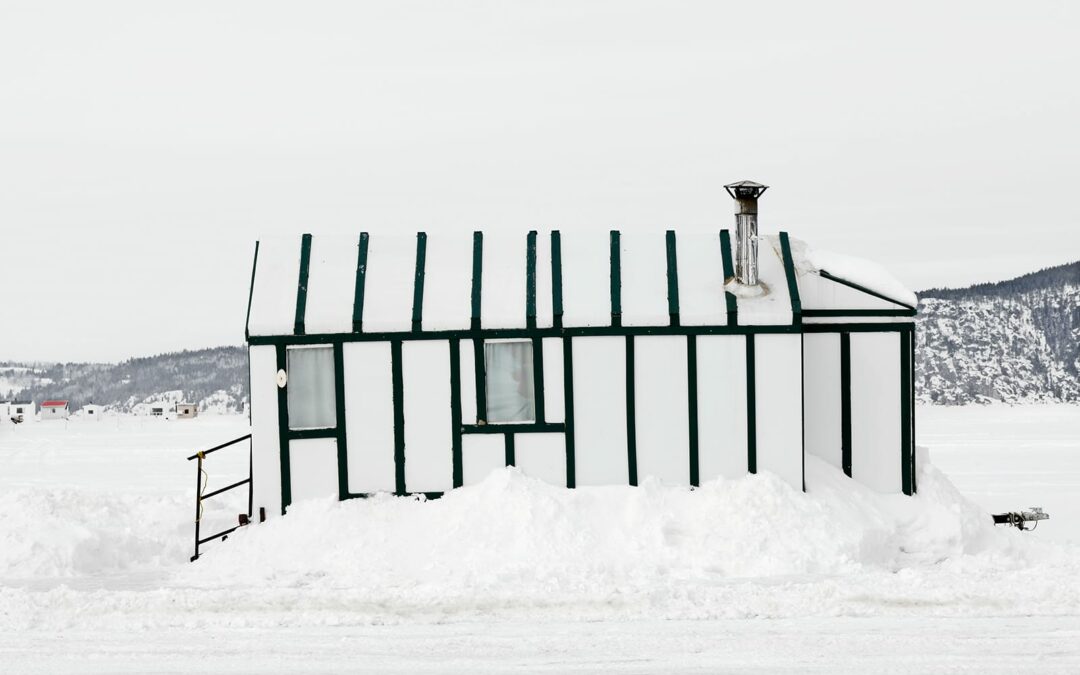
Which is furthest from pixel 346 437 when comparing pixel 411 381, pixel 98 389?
pixel 98 389

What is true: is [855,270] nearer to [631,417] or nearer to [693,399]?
[693,399]

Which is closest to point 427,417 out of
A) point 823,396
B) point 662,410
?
point 662,410

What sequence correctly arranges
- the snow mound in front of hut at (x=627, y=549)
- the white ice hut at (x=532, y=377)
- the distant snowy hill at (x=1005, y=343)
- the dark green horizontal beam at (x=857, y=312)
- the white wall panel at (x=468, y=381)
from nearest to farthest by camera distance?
the snow mound in front of hut at (x=627, y=549) → the white ice hut at (x=532, y=377) → the white wall panel at (x=468, y=381) → the dark green horizontal beam at (x=857, y=312) → the distant snowy hill at (x=1005, y=343)

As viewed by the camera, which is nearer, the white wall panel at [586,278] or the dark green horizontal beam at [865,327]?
the white wall panel at [586,278]

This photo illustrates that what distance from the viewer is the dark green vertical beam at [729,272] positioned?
13156 millimetres

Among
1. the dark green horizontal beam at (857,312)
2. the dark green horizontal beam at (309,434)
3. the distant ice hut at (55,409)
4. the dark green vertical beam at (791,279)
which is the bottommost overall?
the distant ice hut at (55,409)

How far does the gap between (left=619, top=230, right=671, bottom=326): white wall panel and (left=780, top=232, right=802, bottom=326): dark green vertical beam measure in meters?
1.77

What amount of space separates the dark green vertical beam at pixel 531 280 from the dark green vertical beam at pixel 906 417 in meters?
5.54

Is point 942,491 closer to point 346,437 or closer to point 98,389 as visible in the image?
point 346,437

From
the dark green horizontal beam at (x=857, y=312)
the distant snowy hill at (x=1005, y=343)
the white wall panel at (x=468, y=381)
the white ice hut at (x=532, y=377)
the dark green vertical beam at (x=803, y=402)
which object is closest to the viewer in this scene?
the dark green vertical beam at (x=803, y=402)

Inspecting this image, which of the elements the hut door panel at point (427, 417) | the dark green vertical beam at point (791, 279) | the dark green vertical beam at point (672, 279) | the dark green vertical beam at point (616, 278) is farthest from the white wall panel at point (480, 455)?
the dark green vertical beam at point (791, 279)

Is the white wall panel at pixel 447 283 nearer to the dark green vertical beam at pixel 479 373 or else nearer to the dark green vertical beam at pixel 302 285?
the dark green vertical beam at pixel 479 373

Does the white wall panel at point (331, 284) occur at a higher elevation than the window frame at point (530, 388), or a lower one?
higher

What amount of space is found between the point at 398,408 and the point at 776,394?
537 cm
